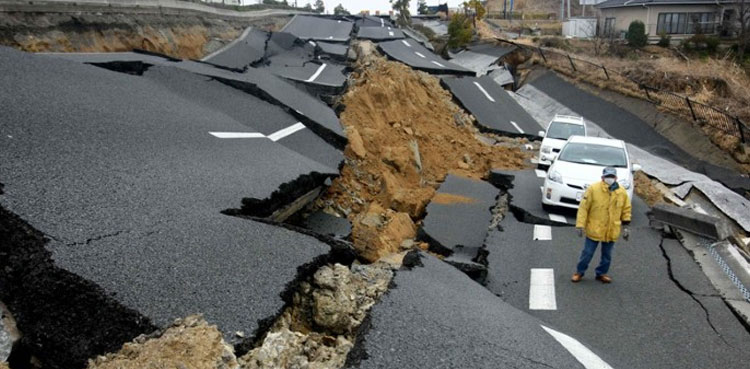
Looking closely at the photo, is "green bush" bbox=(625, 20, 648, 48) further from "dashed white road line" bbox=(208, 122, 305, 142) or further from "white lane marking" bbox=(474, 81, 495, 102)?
"dashed white road line" bbox=(208, 122, 305, 142)

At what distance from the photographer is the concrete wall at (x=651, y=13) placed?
40344 mm

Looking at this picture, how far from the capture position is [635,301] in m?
7.16

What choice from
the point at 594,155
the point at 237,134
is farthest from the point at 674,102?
the point at 237,134

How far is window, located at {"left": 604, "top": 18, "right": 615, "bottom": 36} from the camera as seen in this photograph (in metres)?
41.4

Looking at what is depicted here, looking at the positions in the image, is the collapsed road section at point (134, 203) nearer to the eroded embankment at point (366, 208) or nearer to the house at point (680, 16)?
the eroded embankment at point (366, 208)

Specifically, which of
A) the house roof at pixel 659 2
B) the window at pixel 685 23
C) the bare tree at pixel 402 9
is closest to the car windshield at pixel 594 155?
the window at pixel 685 23

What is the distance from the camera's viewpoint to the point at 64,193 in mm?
4730

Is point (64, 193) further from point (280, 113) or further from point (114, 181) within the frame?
point (280, 113)

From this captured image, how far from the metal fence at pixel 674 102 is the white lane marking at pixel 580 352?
646 inches

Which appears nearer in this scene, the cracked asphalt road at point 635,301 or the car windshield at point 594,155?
the cracked asphalt road at point 635,301

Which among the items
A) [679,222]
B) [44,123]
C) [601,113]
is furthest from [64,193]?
[601,113]

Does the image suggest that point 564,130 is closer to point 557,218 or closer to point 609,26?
point 557,218

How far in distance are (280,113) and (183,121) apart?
3077mm

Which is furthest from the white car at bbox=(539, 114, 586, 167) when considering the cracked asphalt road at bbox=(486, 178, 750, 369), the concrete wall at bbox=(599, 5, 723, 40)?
the concrete wall at bbox=(599, 5, 723, 40)
